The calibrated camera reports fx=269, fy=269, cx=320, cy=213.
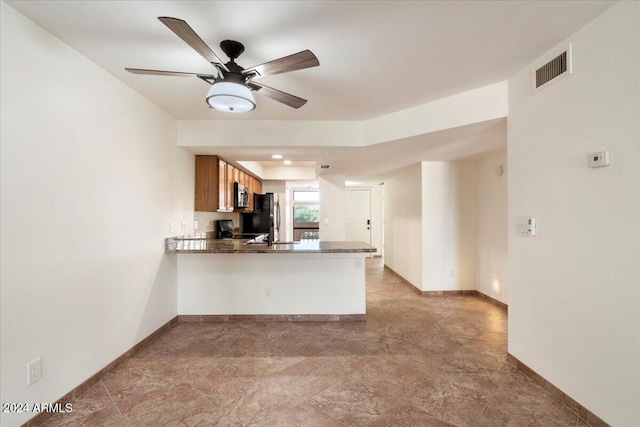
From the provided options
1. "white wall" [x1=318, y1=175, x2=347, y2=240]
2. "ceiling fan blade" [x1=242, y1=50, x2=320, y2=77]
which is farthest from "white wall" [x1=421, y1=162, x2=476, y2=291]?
"ceiling fan blade" [x1=242, y1=50, x2=320, y2=77]

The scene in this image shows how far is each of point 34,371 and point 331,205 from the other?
476cm

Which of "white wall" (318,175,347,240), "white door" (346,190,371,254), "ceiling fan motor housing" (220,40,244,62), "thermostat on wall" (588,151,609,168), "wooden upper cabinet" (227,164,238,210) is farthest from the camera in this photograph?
"white door" (346,190,371,254)

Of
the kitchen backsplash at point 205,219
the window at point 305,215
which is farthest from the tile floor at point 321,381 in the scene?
the window at point 305,215

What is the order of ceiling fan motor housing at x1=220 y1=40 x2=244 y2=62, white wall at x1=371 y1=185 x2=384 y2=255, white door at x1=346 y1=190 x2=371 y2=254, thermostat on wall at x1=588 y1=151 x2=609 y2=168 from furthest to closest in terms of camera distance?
white door at x1=346 y1=190 x2=371 y2=254 < white wall at x1=371 y1=185 x2=384 y2=255 < ceiling fan motor housing at x1=220 y1=40 x2=244 y2=62 < thermostat on wall at x1=588 y1=151 x2=609 y2=168

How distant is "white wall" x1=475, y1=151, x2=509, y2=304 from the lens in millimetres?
3742

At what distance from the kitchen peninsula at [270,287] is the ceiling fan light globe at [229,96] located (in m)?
1.94

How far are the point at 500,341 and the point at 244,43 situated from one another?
3584mm

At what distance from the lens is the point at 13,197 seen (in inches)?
60.1

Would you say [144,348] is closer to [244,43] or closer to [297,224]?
[244,43]

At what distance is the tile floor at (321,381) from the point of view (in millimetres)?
1756

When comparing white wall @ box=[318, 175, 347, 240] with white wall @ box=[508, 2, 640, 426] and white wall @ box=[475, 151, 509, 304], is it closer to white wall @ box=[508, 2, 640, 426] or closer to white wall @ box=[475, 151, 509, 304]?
white wall @ box=[475, 151, 509, 304]

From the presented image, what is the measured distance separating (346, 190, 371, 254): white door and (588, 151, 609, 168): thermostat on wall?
646cm

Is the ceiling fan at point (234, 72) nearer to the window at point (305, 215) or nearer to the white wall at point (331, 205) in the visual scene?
the white wall at point (331, 205)

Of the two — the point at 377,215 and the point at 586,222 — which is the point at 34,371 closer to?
the point at 586,222
